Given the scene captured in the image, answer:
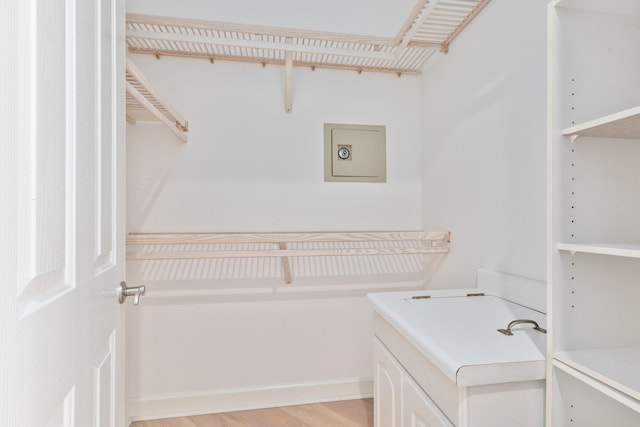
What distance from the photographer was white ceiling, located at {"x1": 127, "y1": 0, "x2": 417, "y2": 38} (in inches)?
75.0

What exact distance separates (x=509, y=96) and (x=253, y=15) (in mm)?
1460

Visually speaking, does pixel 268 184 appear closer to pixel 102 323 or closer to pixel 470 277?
pixel 470 277

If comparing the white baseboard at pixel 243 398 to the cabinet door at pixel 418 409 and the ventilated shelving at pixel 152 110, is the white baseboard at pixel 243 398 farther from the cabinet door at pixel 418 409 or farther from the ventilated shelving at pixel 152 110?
the ventilated shelving at pixel 152 110

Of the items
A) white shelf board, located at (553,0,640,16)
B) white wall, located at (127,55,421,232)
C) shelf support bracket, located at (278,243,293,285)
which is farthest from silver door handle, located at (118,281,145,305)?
white shelf board, located at (553,0,640,16)

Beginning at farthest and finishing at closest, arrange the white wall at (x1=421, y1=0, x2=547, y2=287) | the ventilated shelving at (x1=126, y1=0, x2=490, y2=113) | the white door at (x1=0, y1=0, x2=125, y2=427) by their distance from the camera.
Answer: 1. the ventilated shelving at (x1=126, y1=0, x2=490, y2=113)
2. the white wall at (x1=421, y1=0, x2=547, y2=287)
3. the white door at (x1=0, y1=0, x2=125, y2=427)

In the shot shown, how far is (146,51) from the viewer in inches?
73.8

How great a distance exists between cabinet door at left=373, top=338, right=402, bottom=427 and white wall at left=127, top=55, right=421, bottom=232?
37.2 inches

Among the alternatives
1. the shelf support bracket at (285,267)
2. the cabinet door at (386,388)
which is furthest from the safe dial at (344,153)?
the cabinet door at (386,388)

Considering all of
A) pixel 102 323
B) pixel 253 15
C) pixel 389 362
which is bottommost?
pixel 389 362

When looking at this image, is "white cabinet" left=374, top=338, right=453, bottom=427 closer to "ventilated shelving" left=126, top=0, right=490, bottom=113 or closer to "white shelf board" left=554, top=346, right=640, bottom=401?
"white shelf board" left=554, top=346, right=640, bottom=401

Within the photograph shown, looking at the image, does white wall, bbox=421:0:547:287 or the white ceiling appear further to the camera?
the white ceiling

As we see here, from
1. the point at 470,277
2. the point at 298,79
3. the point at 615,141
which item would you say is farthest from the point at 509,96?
the point at 298,79

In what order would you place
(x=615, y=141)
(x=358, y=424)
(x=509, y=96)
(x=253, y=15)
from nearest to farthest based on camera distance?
1. (x=615, y=141)
2. (x=509, y=96)
3. (x=358, y=424)
4. (x=253, y=15)

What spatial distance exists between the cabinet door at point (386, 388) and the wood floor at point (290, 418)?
24.0 inches
